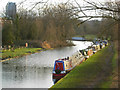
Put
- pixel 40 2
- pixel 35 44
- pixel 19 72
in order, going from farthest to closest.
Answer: pixel 35 44 → pixel 19 72 → pixel 40 2

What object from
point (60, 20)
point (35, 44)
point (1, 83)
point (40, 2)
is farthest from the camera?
point (35, 44)

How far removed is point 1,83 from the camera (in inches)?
663

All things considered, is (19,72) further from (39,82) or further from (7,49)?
(7,49)

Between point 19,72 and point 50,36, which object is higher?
point 50,36

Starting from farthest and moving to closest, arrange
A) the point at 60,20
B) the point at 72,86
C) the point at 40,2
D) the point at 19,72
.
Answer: the point at 19,72, the point at 72,86, the point at 60,20, the point at 40,2

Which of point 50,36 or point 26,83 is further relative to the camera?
point 50,36

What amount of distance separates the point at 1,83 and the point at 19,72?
453cm

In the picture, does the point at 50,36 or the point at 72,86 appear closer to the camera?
the point at 72,86

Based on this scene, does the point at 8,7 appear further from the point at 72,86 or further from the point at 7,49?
the point at 7,49

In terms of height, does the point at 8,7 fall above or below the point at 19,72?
above

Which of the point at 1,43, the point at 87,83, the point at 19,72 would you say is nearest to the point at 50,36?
the point at 1,43

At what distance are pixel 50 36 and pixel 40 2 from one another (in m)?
43.0

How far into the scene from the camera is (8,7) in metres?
8.41

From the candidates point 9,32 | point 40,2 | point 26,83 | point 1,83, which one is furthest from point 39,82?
point 9,32
